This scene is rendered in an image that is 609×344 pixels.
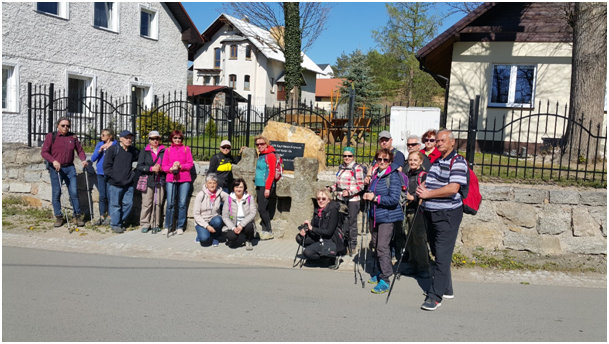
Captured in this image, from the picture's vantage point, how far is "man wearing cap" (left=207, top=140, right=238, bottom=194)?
824 centimetres

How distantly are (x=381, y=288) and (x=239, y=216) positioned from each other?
273 cm

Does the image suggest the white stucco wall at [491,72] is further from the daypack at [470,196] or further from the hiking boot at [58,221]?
the hiking boot at [58,221]

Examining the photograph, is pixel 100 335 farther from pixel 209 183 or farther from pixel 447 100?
pixel 447 100

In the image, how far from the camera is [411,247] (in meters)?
6.47

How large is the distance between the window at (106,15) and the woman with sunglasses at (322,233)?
580 inches

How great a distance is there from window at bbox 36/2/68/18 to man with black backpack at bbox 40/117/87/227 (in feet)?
30.3

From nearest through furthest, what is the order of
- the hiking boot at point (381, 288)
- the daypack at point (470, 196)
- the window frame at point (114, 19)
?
the daypack at point (470, 196) < the hiking boot at point (381, 288) < the window frame at point (114, 19)

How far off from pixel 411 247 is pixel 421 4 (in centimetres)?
3567

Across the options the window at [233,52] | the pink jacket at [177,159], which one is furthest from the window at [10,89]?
the window at [233,52]

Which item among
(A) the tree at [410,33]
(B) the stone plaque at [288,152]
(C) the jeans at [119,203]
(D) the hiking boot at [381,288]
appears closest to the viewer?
(D) the hiking boot at [381,288]

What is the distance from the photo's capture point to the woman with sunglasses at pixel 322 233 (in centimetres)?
646

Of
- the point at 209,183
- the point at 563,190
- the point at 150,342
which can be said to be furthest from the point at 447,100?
the point at 150,342

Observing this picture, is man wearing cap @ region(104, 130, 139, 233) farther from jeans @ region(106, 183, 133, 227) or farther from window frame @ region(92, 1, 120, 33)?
window frame @ region(92, 1, 120, 33)

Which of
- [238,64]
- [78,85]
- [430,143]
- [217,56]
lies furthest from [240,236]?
[217,56]
